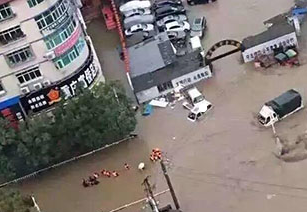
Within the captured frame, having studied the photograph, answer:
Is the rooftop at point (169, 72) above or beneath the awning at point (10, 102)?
beneath

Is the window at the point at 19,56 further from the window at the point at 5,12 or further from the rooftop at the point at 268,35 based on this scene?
the rooftop at the point at 268,35

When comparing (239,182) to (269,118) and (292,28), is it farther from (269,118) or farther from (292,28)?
(292,28)

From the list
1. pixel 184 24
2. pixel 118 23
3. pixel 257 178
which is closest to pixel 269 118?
pixel 257 178

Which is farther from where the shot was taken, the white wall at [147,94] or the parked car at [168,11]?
the parked car at [168,11]

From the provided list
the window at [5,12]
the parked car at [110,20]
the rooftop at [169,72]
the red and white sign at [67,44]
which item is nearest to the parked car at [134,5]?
the parked car at [110,20]

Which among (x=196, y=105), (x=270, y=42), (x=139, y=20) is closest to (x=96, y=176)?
(x=196, y=105)

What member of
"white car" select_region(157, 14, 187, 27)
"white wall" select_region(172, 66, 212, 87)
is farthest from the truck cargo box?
"white car" select_region(157, 14, 187, 27)
